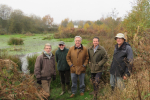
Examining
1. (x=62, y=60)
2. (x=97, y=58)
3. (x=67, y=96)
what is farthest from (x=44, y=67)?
(x=97, y=58)

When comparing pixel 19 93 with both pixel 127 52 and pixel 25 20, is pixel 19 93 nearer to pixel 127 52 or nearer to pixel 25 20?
pixel 127 52

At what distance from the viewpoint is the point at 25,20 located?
25969 mm

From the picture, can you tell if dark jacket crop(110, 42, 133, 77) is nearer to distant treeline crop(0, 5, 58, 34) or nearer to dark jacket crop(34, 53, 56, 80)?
dark jacket crop(34, 53, 56, 80)

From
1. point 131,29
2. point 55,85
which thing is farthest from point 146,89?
point 131,29

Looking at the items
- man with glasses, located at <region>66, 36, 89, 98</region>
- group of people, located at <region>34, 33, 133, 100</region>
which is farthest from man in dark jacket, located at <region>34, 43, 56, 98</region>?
man with glasses, located at <region>66, 36, 89, 98</region>

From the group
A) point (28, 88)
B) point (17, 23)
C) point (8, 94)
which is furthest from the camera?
point (17, 23)

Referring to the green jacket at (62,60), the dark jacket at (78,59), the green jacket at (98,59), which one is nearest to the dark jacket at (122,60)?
the green jacket at (98,59)

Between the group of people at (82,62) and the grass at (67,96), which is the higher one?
the group of people at (82,62)

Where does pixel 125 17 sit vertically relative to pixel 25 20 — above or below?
below

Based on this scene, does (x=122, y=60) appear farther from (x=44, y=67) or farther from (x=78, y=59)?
(x=44, y=67)

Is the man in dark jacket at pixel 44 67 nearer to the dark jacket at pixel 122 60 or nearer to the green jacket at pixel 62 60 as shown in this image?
the green jacket at pixel 62 60

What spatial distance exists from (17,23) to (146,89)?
2752 centimetres

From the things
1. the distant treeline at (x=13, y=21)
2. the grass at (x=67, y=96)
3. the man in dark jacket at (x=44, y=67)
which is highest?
the distant treeline at (x=13, y=21)

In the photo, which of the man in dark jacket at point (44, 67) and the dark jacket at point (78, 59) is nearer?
the man in dark jacket at point (44, 67)
